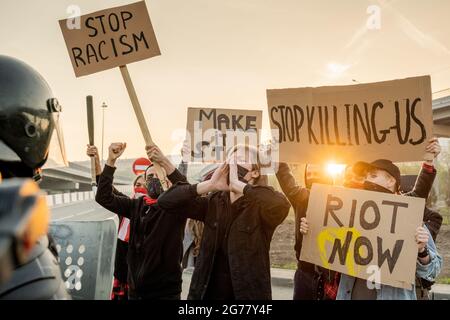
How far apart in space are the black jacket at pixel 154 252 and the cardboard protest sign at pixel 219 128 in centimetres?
206

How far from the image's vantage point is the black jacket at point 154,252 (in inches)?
152

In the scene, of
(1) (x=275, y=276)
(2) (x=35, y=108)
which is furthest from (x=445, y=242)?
(2) (x=35, y=108)

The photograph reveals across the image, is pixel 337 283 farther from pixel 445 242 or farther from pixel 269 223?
pixel 445 242

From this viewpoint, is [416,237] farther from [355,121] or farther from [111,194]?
[111,194]

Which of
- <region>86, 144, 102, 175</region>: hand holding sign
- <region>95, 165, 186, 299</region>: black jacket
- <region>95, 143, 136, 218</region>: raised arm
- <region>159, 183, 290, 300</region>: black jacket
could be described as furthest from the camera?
<region>86, 144, 102, 175</region>: hand holding sign

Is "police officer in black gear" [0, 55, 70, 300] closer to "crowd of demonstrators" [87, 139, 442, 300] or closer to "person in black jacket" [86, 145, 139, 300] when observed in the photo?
"crowd of demonstrators" [87, 139, 442, 300]

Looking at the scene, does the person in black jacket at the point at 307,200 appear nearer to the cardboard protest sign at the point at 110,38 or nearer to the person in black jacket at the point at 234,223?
the person in black jacket at the point at 234,223

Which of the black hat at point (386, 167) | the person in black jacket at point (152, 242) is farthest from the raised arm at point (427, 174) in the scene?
Result: the person in black jacket at point (152, 242)

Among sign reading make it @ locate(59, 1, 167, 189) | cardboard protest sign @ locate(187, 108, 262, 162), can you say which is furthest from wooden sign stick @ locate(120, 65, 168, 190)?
cardboard protest sign @ locate(187, 108, 262, 162)

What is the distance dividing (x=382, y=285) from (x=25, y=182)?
2867mm

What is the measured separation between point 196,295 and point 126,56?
2363 mm

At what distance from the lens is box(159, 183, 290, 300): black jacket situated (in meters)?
3.20

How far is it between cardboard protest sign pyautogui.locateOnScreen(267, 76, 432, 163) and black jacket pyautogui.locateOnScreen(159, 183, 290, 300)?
0.78m
